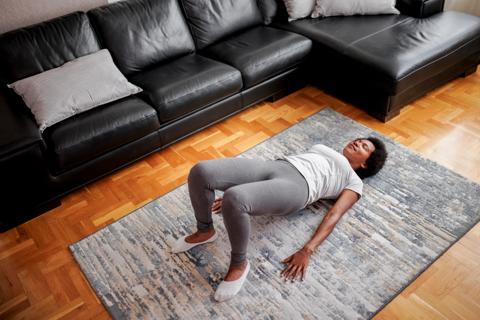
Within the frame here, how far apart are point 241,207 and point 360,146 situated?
81cm

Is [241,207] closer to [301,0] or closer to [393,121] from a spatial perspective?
[393,121]

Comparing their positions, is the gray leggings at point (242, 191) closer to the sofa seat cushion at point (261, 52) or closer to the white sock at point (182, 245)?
the white sock at point (182, 245)

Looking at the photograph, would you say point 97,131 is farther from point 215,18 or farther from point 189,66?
point 215,18

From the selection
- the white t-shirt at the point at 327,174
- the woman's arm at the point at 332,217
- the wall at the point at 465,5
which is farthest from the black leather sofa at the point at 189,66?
the woman's arm at the point at 332,217

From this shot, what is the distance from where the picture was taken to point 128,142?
103 inches

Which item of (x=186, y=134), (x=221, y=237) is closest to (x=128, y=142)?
(x=186, y=134)

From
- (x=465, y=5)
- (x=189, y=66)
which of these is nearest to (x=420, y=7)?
(x=465, y=5)

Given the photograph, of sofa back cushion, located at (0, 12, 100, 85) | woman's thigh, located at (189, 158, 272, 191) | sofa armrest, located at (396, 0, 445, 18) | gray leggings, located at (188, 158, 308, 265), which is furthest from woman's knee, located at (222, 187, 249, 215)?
sofa armrest, located at (396, 0, 445, 18)

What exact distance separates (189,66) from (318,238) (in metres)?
1.52

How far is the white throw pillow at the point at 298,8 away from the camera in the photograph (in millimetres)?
3371

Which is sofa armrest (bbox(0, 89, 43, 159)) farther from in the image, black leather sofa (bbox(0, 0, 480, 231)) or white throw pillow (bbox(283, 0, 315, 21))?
white throw pillow (bbox(283, 0, 315, 21))

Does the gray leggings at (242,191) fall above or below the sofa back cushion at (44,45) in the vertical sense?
below

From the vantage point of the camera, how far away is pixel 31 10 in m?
2.85

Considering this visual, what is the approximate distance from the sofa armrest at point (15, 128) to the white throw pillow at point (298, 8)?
208 centimetres
